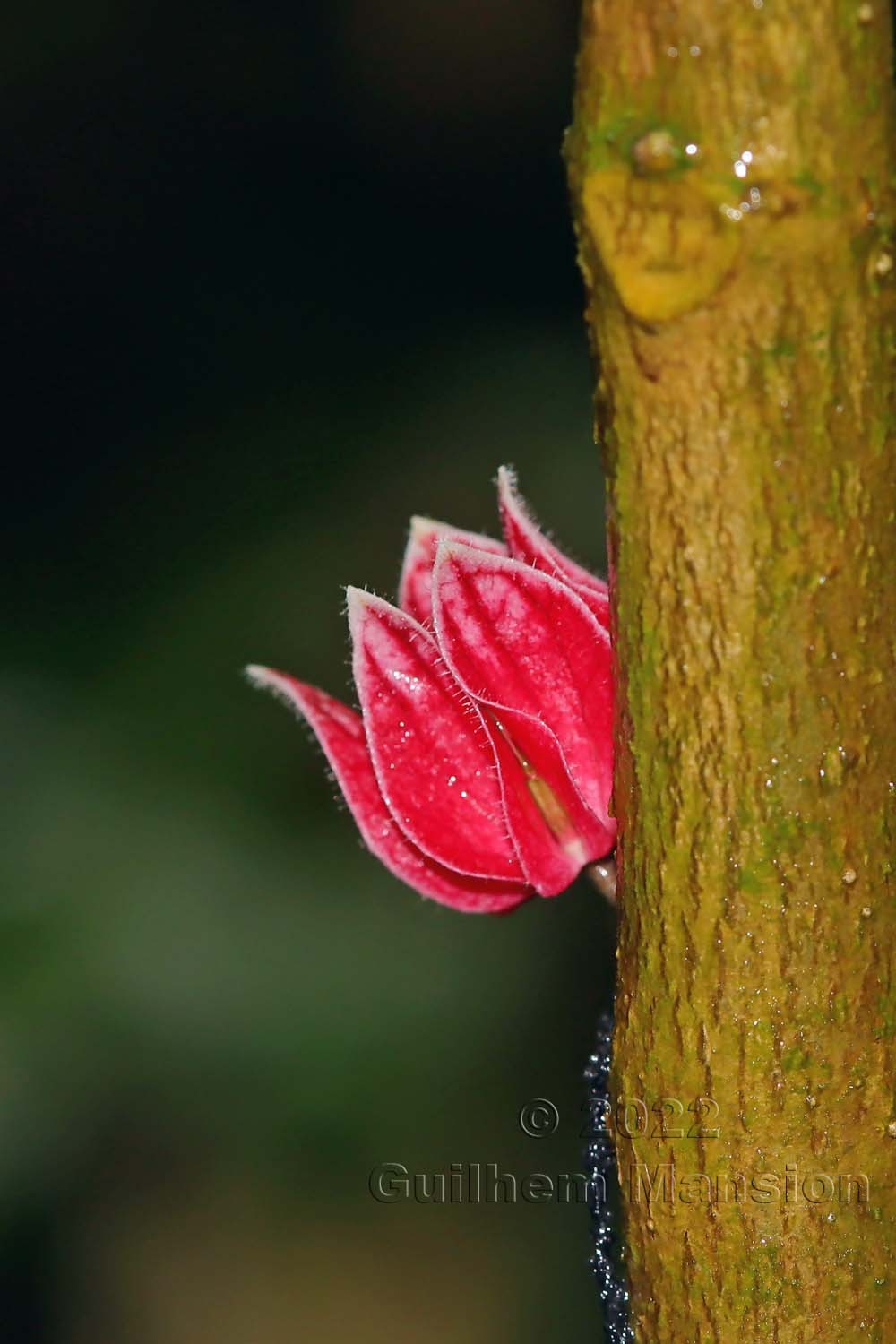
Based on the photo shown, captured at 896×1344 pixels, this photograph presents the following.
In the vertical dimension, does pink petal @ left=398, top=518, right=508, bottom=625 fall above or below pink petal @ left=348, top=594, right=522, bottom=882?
above

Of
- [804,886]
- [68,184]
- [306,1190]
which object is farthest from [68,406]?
[804,886]

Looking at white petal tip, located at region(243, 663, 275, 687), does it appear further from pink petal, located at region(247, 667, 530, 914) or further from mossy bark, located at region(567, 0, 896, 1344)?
mossy bark, located at region(567, 0, 896, 1344)

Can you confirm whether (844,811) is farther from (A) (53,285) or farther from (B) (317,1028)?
(A) (53,285)

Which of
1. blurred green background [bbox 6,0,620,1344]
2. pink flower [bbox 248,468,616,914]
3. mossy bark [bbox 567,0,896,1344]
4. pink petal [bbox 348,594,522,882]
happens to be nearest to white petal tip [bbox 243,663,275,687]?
pink flower [bbox 248,468,616,914]


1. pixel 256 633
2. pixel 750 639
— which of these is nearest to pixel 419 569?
pixel 750 639

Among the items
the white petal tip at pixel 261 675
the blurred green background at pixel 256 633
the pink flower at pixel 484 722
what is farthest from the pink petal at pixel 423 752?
the blurred green background at pixel 256 633

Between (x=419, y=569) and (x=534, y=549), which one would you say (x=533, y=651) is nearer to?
(x=534, y=549)
